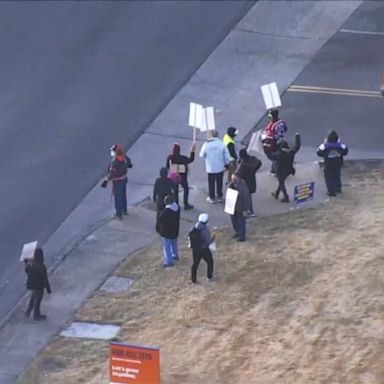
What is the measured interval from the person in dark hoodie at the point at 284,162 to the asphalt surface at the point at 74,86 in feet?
12.5

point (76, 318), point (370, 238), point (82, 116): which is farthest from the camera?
point (82, 116)

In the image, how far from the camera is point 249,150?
3203 cm

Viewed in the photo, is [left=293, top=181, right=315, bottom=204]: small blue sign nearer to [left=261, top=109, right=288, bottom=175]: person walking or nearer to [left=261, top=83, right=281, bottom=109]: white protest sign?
[left=261, top=109, right=288, bottom=175]: person walking

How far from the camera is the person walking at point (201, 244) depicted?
27875mm

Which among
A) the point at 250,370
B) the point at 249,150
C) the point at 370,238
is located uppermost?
the point at 249,150

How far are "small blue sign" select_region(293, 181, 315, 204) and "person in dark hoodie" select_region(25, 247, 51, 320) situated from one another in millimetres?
5781

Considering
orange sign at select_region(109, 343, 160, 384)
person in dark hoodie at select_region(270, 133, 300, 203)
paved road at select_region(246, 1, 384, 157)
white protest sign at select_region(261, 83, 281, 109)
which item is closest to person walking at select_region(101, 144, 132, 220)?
person in dark hoodie at select_region(270, 133, 300, 203)

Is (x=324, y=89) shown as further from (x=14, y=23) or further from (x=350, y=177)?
(x=14, y=23)

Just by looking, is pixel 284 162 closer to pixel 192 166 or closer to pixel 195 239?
pixel 192 166

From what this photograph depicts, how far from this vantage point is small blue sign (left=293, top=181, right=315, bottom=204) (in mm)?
30922

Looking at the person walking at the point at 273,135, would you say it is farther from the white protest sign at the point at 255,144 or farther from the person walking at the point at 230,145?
the person walking at the point at 230,145

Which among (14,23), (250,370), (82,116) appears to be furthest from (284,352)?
(14,23)

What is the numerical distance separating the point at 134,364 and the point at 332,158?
9052 mm

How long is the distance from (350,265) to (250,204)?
2393mm
